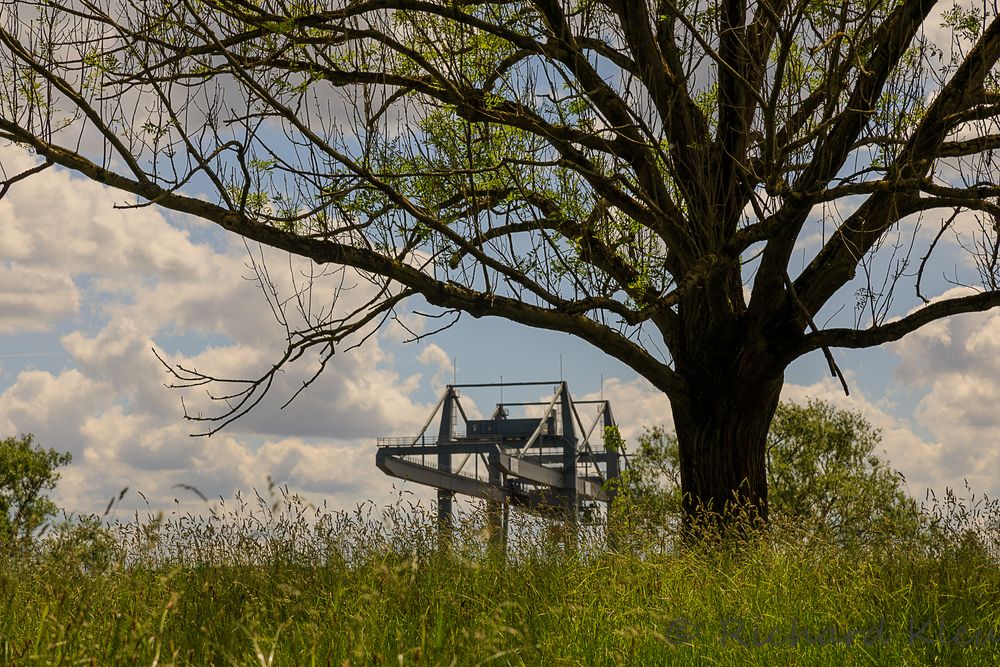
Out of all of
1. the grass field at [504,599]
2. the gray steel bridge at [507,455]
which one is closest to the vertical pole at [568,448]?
the gray steel bridge at [507,455]

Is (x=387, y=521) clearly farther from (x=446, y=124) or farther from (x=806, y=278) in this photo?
(x=806, y=278)

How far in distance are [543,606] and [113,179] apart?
15.3ft

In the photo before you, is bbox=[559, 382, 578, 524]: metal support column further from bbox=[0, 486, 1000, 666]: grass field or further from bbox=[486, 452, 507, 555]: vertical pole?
bbox=[0, 486, 1000, 666]: grass field

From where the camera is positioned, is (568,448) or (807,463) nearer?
(807,463)

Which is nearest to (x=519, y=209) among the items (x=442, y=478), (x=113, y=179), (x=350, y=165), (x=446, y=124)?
(x=446, y=124)

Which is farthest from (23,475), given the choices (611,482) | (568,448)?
(568,448)

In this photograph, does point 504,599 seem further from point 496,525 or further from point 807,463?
point 807,463

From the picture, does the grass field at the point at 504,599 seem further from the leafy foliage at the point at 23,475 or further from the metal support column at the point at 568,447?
the metal support column at the point at 568,447

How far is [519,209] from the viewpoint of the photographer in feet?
29.7

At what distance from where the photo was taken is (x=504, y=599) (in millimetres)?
5801

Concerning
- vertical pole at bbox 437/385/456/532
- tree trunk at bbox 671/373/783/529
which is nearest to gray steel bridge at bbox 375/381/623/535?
vertical pole at bbox 437/385/456/532

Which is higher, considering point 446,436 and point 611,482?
point 446,436

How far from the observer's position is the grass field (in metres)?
4.38

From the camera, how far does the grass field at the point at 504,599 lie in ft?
14.4
